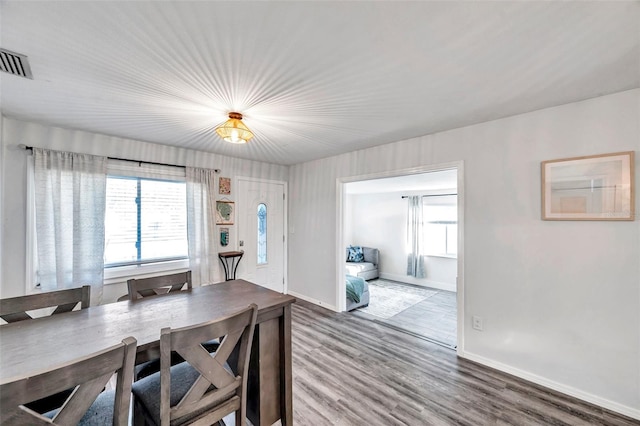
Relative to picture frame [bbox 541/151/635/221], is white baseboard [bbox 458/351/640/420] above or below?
below

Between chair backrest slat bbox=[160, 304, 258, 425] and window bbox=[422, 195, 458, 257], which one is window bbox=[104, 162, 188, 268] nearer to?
chair backrest slat bbox=[160, 304, 258, 425]

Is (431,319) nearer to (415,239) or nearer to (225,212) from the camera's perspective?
(415,239)

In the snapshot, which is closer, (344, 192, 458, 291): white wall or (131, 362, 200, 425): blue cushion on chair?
(131, 362, 200, 425): blue cushion on chair

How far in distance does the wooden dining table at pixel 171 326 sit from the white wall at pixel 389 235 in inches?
168

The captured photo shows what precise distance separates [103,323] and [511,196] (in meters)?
3.35

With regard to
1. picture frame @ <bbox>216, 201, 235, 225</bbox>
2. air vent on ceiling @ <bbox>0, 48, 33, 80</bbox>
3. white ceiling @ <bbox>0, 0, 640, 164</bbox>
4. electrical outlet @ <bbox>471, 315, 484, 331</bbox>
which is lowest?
electrical outlet @ <bbox>471, 315, 484, 331</bbox>

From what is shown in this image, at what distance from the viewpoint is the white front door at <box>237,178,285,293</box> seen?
430cm

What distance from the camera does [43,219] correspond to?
8.70 ft

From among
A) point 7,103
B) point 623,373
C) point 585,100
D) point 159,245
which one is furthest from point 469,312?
point 7,103

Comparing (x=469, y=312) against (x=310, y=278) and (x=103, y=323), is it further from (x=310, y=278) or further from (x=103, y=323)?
(x=103, y=323)

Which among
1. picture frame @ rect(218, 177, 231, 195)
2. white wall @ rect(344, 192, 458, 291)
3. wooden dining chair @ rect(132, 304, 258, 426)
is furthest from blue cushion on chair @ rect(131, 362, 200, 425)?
white wall @ rect(344, 192, 458, 291)

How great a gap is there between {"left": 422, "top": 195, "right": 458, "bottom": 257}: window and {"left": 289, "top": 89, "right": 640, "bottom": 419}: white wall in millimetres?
3208

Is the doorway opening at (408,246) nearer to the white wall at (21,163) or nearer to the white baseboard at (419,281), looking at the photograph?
the white baseboard at (419,281)

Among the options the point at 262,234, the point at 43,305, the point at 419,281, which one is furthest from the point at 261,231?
the point at 419,281
